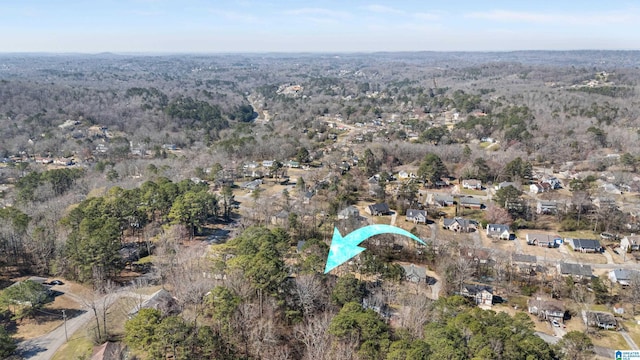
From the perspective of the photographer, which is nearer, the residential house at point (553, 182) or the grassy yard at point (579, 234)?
the grassy yard at point (579, 234)

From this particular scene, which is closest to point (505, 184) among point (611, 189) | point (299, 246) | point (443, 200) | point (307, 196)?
point (443, 200)

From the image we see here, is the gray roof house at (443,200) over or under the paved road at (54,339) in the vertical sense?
over

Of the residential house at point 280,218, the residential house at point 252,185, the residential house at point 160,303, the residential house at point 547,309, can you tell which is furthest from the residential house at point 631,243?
the residential house at point 252,185

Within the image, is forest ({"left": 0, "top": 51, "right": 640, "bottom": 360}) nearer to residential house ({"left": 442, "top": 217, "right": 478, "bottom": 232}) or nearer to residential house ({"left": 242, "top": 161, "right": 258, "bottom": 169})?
residential house ({"left": 442, "top": 217, "right": 478, "bottom": 232})

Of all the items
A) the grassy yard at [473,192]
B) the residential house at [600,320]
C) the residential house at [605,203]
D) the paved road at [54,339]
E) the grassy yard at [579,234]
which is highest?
the residential house at [605,203]

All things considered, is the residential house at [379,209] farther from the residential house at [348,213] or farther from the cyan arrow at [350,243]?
the cyan arrow at [350,243]

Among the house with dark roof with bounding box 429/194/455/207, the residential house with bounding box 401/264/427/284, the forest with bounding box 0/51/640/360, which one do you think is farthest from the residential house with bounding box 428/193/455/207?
the residential house with bounding box 401/264/427/284
